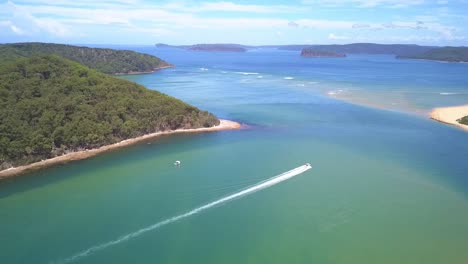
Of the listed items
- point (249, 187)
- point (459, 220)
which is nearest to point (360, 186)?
point (459, 220)

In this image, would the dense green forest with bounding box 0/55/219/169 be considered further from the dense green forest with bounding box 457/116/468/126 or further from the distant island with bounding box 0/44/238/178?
the dense green forest with bounding box 457/116/468/126

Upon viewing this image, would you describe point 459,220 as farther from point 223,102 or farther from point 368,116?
point 223,102

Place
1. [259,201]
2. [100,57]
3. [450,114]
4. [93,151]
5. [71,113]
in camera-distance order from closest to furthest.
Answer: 1. [259,201]
2. [93,151]
3. [71,113]
4. [450,114]
5. [100,57]

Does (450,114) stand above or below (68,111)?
below

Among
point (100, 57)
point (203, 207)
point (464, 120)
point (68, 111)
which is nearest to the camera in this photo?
point (203, 207)

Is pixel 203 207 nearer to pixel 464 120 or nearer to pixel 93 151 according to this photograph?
pixel 93 151

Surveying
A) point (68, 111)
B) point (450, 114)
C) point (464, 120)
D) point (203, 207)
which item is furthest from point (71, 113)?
point (450, 114)
